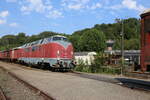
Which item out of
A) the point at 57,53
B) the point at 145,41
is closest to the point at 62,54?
the point at 57,53

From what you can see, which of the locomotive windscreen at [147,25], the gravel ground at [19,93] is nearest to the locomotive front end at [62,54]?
the gravel ground at [19,93]

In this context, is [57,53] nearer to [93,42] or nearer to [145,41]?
[145,41]

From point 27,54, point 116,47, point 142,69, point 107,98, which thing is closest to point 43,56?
point 27,54

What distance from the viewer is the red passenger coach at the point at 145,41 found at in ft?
23.5

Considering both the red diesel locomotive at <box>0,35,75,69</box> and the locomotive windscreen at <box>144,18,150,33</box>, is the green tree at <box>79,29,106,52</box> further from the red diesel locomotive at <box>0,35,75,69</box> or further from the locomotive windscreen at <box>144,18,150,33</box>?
the locomotive windscreen at <box>144,18,150,33</box>

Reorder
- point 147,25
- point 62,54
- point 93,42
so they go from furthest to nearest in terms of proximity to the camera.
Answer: point 93,42, point 62,54, point 147,25

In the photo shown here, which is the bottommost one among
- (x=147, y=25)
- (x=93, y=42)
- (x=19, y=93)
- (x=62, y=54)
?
(x=19, y=93)

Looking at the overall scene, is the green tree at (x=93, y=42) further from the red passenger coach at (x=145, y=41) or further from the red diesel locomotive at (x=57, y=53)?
the red passenger coach at (x=145, y=41)

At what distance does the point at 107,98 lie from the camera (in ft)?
32.4

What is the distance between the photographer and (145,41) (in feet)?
24.3

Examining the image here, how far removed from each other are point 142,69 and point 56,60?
1639 cm

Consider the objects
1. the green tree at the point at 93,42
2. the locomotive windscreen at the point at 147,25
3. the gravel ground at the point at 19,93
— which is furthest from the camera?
the green tree at the point at 93,42

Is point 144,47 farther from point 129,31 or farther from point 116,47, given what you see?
point 129,31

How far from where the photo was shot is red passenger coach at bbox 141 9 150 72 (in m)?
7.16
